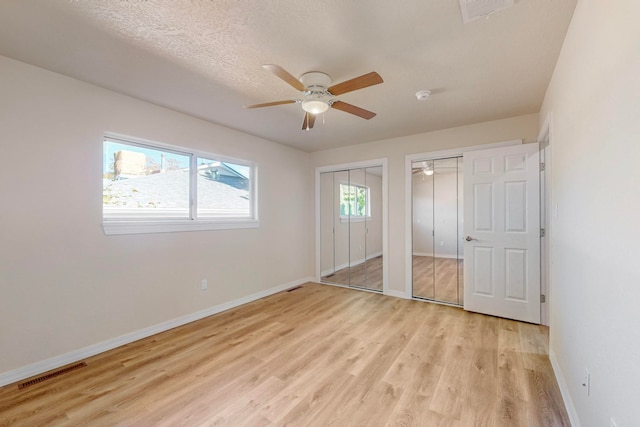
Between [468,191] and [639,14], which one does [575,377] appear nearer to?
[639,14]

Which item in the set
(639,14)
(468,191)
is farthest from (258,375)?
(468,191)

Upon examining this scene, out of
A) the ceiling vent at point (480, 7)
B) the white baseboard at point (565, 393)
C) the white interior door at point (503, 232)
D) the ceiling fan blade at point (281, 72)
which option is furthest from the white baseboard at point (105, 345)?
the ceiling vent at point (480, 7)

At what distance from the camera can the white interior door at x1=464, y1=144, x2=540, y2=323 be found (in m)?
3.08

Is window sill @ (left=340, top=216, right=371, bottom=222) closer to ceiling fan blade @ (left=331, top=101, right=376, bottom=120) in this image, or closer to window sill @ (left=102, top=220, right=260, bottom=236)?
window sill @ (left=102, top=220, right=260, bottom=236)

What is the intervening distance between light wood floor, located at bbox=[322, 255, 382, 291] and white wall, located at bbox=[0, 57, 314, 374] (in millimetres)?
2308

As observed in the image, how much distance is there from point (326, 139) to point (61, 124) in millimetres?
3093

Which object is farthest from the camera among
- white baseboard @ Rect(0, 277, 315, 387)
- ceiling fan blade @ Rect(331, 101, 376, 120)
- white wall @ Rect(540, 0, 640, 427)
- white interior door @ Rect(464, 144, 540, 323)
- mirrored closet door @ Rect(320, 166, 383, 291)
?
mirrored closet door @ Rect(320, 166, 383, 291)

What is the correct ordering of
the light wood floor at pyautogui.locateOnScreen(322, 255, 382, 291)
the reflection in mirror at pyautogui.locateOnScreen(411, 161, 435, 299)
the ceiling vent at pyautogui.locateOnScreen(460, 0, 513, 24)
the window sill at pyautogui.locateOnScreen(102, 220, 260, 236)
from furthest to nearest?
1. the light wood floor at pyautogui.locateOnScreen(322, 255, 382, 291)
2. the reflection in mirror at pyautogui.locateOnScreen(411, 161, 435, 299)
3. the window sill at pyautogui.locateOnScreen(102, 220, 260, 236)
4. the ceiling vent at pyautogui.locateOnScreen(460, 0, 513, 24)

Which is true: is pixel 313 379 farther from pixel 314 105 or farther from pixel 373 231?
pixel 373 231

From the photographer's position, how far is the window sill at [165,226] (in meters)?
2.63

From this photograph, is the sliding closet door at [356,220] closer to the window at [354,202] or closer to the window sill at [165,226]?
the window at [354,202]

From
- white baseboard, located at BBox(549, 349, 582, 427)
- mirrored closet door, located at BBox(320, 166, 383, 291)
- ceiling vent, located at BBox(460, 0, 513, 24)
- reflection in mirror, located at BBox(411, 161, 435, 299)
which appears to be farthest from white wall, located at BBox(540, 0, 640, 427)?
mirrored closet door, located at BBox(320, 166, 383, 291)

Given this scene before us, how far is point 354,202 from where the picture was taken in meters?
5.01

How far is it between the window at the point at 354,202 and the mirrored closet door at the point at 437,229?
106 centimetres
